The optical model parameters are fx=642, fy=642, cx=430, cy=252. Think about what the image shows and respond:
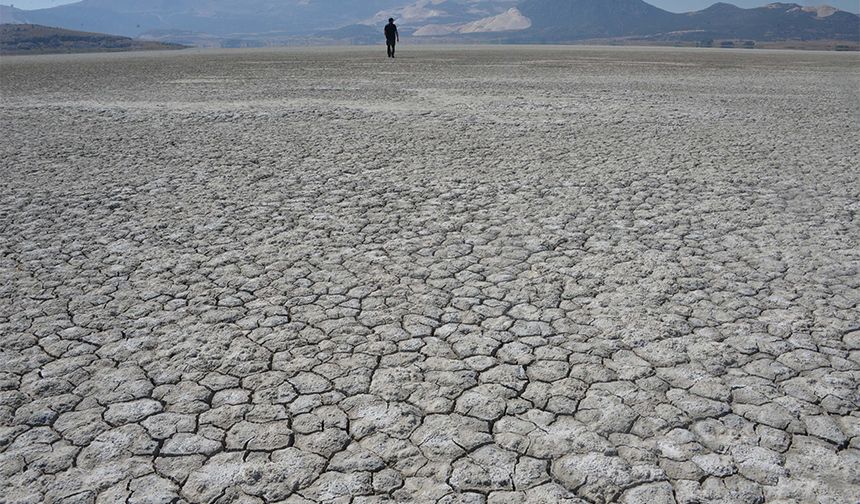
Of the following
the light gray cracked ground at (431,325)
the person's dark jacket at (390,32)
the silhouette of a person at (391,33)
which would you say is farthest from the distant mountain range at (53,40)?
the light gray cracked ground at (431,325)

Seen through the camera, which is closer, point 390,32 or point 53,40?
point 390,32

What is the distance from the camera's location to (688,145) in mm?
8953

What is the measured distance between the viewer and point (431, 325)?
371 centimetres

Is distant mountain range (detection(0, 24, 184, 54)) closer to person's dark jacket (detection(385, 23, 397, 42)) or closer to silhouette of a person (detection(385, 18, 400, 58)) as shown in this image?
silhouette of a person (detection(385, 18, 400, 58))

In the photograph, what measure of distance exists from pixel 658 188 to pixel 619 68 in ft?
60.4

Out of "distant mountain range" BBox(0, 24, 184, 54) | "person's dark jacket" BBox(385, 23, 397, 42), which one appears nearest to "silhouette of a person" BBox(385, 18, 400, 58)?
"person's dark jacket" BBox(385, 23, 397, 42)

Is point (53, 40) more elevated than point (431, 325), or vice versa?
point (53, 40)

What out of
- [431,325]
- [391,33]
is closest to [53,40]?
[391,33]

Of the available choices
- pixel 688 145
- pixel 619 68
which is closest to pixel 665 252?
pixel 688 145

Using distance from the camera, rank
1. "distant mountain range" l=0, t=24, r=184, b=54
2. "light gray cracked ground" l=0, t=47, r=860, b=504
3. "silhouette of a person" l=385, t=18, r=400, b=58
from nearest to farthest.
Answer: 1. "light gray cracked ground" l=0, t=47, r=860, b=504
2. "silhouette of a person" l=385, t=18, r=400, b=58
3. "distant mountain range" l=0, t=24, r=184, b=54

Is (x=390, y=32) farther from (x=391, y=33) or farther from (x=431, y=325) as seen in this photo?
(x=431, y=325)

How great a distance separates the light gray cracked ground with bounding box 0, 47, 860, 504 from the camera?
8.34 feet

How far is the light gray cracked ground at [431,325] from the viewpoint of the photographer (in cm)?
254

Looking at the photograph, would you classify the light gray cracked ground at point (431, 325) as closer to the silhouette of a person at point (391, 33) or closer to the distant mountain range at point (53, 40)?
the silhouette of a person at point (391, 33)
